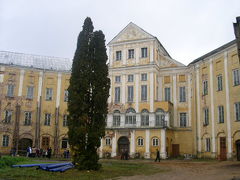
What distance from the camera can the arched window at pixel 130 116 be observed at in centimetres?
4141

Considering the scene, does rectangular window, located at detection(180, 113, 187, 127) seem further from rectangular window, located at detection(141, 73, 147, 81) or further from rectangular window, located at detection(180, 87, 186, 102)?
rectangular window, located at detection(141, 73, 147, 81)

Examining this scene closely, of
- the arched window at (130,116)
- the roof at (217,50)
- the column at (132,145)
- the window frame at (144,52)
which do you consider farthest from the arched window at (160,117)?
the window frame at (144,52)

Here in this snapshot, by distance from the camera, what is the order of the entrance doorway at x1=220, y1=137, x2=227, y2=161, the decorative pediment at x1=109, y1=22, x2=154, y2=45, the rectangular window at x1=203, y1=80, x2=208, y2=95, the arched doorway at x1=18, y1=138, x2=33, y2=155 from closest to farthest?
1. the entrance doorway at x1=220, y1=137, x2=227, y2=161
2. the rectangular window at x1=203, y1=80, x2=208, y2=95
3. the arched doorway at x1=18, y1=138, x2=33, y2=155
4. the decorative pediment at x1=109, y1=22, x2=154, y2=45

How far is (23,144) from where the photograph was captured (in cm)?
4209

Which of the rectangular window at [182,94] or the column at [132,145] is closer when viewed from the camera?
the column at [132,145]

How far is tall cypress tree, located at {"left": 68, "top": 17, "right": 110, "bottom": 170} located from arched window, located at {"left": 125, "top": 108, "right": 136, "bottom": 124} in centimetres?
2024

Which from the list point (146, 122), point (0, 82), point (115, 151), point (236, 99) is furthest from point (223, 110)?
point (0, 82)

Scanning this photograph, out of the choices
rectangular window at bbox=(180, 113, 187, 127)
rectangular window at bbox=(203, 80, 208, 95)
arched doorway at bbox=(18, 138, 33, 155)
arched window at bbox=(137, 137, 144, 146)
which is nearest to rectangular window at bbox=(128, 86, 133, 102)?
arched window at bbox=(137, 137, 144, 146)

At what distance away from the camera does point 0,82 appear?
139 ft

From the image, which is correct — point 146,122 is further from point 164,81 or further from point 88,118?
point 88,118

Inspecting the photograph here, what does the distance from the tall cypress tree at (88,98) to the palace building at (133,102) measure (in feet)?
62.2

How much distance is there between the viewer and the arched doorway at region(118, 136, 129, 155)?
41156 mm

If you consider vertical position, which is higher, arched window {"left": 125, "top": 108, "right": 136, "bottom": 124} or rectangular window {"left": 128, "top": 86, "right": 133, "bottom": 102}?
rectangular window {"left": 128, "top": 86, "right": 133, "bottom": 102}

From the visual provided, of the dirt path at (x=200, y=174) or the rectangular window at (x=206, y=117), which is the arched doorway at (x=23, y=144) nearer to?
the rectangular window at (x=206, y=117)
